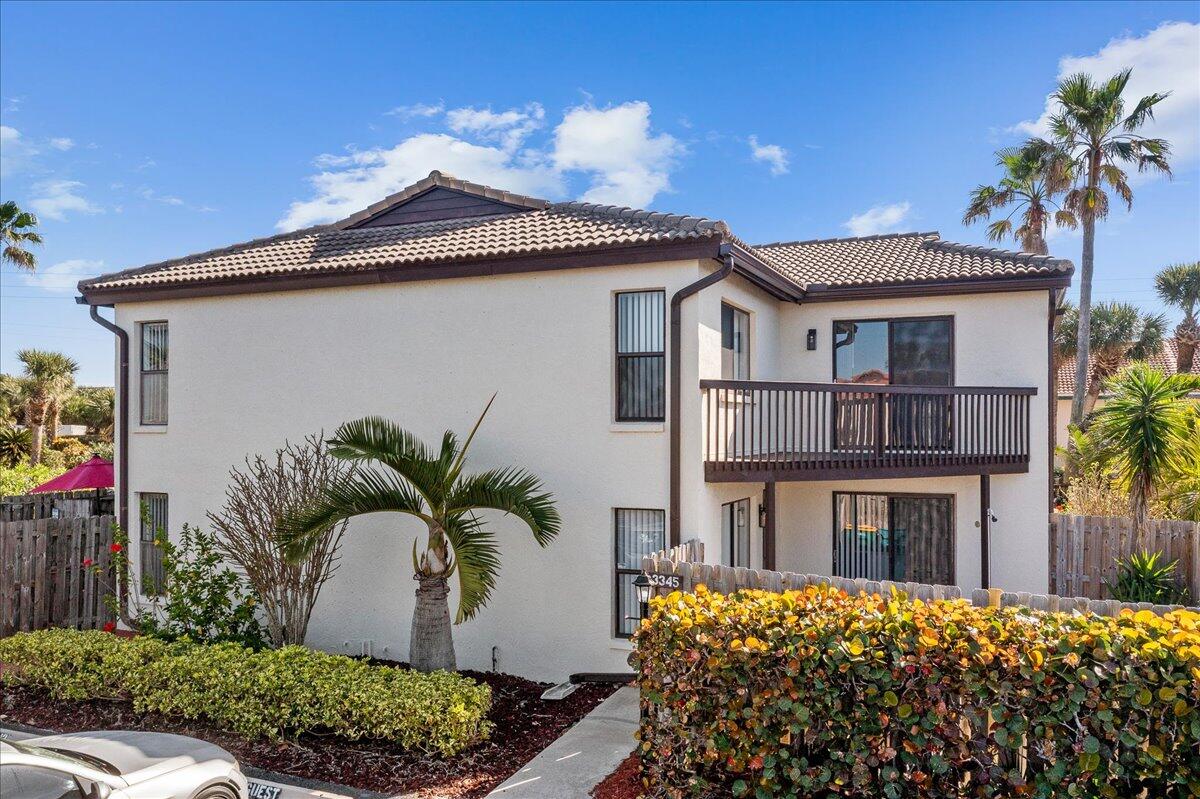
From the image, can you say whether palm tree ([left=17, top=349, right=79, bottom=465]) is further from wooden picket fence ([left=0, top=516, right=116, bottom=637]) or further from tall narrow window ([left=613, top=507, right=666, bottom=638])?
tall narrow window ([left=613, top=507, right=666, bottom=638])

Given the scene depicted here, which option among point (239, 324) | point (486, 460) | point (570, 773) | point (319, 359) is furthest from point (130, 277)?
point (570, 773)

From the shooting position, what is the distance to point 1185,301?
30.8 metres

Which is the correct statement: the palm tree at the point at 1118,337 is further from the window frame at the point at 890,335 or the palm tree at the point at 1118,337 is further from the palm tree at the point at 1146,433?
the window frame at the point at 890,335

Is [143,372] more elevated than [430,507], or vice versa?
[143,372]

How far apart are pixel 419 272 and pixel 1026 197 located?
21.5m

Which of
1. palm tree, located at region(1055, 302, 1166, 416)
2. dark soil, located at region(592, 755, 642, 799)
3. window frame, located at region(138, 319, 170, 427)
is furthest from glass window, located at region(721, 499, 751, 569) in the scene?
palm tree, located at region(1055, 302, 1166, 416)

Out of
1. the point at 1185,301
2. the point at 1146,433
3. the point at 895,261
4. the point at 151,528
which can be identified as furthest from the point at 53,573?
the point at 1185,301

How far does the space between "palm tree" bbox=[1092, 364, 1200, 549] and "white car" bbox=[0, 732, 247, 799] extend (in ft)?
41.4

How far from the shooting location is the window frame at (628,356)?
29.6ft

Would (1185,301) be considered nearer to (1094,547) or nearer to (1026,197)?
(1026,197)

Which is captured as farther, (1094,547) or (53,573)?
(1094,547)

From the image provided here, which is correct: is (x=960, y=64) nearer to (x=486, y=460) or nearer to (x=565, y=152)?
(x=565, y=152)

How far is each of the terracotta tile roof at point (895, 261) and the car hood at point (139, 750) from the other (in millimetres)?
8937

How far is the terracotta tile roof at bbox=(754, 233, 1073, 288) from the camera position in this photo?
1149 centimetres
